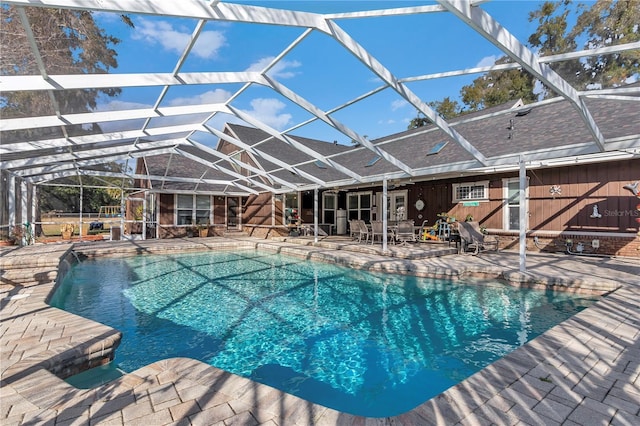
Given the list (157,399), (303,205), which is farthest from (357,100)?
(303,205)

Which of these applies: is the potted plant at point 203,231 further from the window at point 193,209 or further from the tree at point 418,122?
the tree at point 418,122

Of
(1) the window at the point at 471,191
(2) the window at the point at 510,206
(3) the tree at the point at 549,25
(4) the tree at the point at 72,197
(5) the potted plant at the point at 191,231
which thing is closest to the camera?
(2) the window at the point at 510,206

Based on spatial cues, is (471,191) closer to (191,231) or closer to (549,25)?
(191,231)

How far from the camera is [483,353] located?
393 centimetres

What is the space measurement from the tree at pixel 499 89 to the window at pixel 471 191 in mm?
11701

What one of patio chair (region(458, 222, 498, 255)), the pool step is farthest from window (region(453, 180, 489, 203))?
the pool step

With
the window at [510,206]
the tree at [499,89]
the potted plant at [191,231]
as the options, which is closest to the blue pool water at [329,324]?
the window at [510,206]

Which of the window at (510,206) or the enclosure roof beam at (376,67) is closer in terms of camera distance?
the enclosure roof beam at (376,67)

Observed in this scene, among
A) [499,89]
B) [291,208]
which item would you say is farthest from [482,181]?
[499,89]

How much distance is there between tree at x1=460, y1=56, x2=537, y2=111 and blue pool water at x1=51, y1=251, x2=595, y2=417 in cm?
1871

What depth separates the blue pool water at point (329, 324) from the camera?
3.47 m

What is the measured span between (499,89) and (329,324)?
25503 mm

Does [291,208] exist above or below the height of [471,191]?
below

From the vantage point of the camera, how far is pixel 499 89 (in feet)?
77.2
